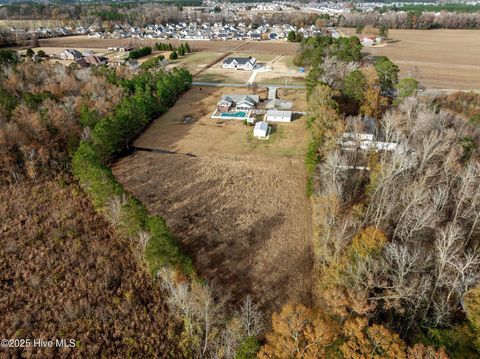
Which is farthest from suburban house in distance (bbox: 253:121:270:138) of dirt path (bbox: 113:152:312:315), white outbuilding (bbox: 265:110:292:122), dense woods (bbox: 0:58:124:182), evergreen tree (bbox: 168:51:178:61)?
evergreen tree (bbox: 168:51:178:61)

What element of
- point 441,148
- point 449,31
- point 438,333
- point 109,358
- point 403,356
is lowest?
point 109,358

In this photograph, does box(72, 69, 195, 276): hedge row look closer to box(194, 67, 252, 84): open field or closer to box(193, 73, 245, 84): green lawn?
box(193, 73, 245, 84): green lawn

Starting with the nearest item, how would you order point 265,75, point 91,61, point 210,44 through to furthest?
point 265,75 → point 91,61 → point 210,44

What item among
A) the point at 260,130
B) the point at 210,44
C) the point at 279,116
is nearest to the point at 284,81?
the point at 279,116

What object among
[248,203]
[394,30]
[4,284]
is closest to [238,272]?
[248,203]

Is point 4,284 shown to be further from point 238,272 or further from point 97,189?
point 238,272

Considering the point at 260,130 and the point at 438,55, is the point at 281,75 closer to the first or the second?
the point at 260,130
